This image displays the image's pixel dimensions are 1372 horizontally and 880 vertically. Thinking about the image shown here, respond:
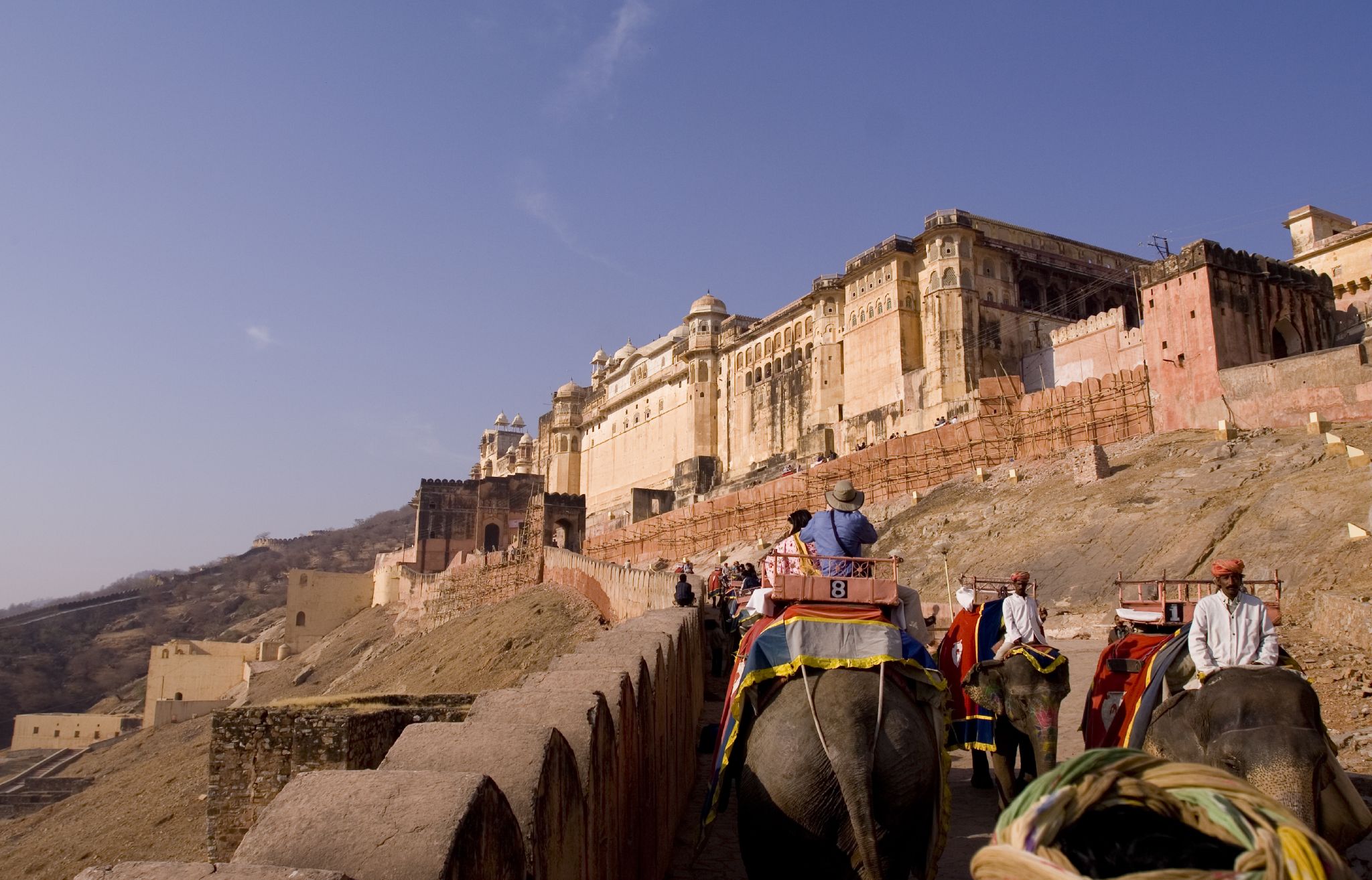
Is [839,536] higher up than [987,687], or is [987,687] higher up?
[839,536]

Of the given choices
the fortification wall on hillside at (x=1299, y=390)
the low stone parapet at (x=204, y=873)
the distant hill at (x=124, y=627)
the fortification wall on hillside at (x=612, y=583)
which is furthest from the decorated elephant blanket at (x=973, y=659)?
the distant hill at (x=124, y=627)

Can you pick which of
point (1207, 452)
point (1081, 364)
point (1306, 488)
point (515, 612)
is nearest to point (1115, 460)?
point (1207, 452)

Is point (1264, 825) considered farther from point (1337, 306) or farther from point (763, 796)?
point (1337, 306)

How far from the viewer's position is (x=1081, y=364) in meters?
35.3

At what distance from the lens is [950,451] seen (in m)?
31.1

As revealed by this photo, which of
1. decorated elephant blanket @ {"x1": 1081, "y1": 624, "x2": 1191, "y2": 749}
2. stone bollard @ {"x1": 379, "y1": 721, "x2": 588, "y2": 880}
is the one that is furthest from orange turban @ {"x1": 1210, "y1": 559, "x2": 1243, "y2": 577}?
stone bollard @ {"x1": 379, "y1": 721, "x2": 588, "y2": 880}

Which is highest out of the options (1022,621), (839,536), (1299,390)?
(1299,390)

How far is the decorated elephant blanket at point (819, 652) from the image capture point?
4664 millimetres

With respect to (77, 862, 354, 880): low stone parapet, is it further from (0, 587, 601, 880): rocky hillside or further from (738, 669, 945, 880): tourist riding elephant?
(0, 587, 601, 880): rocky hillside

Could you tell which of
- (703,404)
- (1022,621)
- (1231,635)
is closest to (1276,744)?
(1231,635)

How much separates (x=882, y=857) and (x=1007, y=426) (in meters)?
27.3

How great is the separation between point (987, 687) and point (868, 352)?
3787cm

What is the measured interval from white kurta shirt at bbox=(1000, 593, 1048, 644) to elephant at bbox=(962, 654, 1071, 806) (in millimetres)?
166

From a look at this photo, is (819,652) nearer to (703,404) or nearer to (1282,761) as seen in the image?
(1282,761)
